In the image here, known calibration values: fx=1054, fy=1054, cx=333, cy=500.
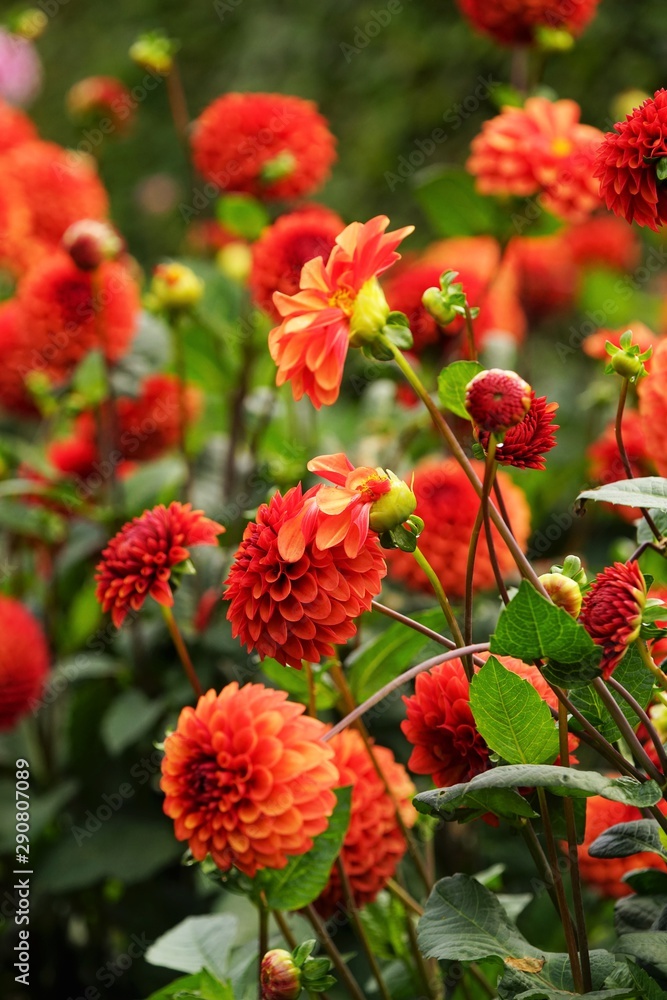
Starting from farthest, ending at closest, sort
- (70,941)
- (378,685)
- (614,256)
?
(614,256) < (70,941) < (378,685)

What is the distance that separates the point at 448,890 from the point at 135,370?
682mm

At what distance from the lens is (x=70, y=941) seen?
3.12 feet

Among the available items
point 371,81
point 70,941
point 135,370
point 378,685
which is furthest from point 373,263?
point 371,81

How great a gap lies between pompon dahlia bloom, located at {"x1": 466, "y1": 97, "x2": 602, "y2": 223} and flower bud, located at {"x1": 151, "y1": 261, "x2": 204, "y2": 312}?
26 cm

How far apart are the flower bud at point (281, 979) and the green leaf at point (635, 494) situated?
0.25 m

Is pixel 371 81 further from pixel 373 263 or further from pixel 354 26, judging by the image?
pixel 373 263

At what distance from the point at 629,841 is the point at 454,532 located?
1.26 ft

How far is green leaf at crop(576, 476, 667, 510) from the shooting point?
0.44 meters

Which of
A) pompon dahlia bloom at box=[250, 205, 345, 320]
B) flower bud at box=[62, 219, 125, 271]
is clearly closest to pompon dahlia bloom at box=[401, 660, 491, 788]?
pompon dahlia bloom at box=[250, 205, 345, 320]

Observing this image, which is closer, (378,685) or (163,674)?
(378,685)

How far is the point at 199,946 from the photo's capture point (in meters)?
0.62

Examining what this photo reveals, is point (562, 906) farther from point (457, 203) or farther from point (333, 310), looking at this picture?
point (457, 203)

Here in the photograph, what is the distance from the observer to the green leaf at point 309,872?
20.2 inches

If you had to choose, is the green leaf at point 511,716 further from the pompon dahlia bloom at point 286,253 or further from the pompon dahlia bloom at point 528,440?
the pompon dahlia bloom at point 286,253
